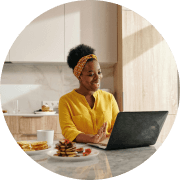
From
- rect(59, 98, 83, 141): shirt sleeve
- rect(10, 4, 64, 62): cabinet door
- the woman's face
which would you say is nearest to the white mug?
rect(59, 98, 83, 141): shirt sleeve

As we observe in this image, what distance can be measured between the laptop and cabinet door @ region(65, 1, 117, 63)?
5.83 feet

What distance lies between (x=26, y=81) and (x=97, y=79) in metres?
1.54

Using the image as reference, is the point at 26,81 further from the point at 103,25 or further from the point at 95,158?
the point at 95,158

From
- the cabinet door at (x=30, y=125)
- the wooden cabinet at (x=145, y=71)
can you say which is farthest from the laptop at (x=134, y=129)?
the cabinet door at (x=30, y=125)

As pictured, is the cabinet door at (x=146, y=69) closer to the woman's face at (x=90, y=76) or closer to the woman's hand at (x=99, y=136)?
the woman's face at (x=90, y=76)

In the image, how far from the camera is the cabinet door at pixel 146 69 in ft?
7.69

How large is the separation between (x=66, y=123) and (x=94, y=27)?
1.73 metres

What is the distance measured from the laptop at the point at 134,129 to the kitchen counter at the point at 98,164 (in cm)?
4

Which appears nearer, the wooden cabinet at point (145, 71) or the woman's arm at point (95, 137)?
the woman's arm at point (95, 137)

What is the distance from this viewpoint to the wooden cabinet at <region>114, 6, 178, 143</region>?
7.68 ft

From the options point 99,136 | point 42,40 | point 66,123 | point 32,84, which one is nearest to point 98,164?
point 99,136

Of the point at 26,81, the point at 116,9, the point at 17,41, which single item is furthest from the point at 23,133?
the point at 116,9

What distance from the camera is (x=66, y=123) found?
113 centimetres

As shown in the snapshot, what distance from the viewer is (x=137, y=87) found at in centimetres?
235
